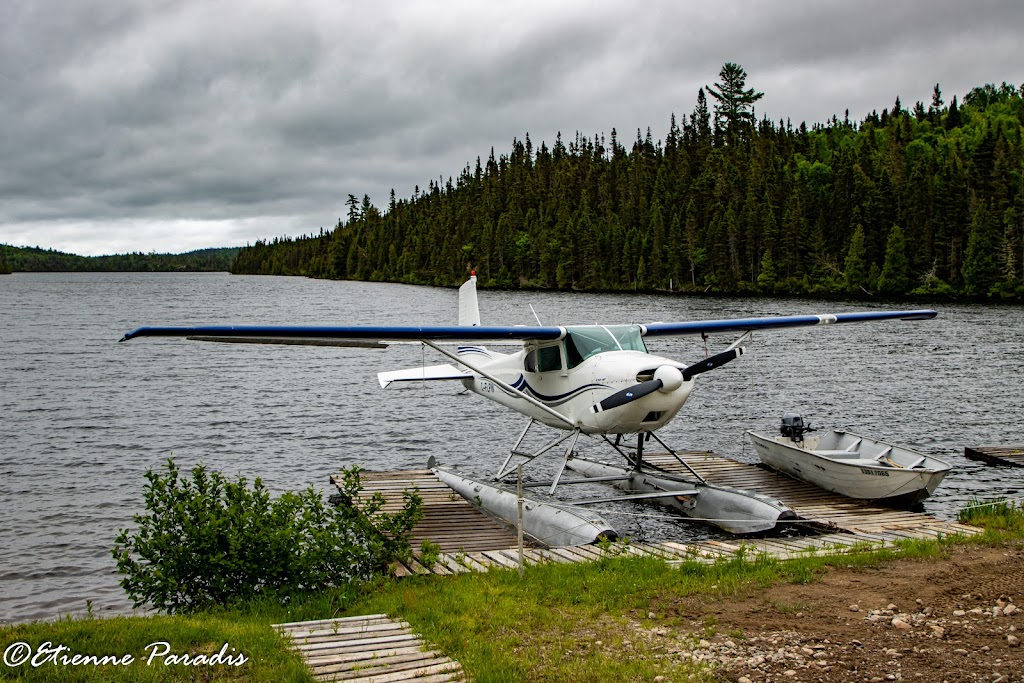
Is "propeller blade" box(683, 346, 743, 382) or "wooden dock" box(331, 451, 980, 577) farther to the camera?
"propeller blade" box(683, 346, 743, 382)

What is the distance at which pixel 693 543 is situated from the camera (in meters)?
10.1

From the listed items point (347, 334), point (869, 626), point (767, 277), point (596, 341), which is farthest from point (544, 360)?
point (767, 277)

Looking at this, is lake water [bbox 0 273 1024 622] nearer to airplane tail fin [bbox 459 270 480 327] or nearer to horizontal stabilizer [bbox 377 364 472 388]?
airplane tail fin [bbox 459 270 480 327]

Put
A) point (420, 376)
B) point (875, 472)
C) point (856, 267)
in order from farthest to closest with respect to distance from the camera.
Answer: point (856, 267) < point (420, 376) < point (875, 472)

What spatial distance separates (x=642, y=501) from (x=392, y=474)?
5.10m

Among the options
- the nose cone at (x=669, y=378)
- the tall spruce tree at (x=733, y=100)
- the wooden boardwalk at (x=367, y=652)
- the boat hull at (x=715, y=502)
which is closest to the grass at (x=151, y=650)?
the wooden boardwalk at (x=367, y=652)

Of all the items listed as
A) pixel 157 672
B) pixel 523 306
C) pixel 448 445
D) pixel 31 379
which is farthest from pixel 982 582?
pixel 523 306

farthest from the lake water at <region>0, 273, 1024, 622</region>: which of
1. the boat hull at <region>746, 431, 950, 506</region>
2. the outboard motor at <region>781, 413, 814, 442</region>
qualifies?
the outboard motor at <region>781, 413, 814, 442</region>

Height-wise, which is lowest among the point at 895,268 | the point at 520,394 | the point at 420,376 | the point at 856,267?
the point at 520,394

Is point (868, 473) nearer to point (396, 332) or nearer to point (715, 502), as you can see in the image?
point (715, 502)

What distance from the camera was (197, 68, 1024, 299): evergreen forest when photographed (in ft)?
262

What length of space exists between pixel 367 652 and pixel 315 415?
22.0 m

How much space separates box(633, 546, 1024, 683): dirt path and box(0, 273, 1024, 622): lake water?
19.2 ft

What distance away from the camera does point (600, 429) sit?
12609mm
